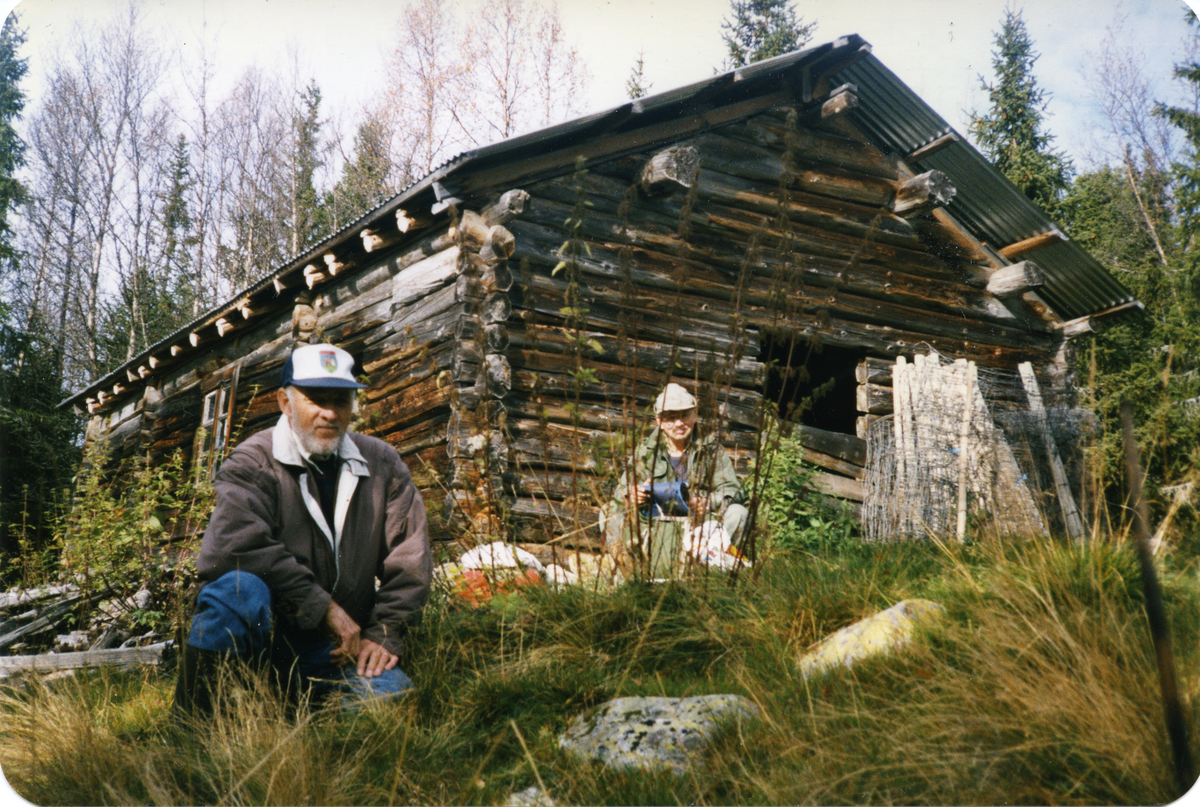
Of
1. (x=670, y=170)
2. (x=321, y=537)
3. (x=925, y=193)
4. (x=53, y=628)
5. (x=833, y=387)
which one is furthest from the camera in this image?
(x=833, y=387)

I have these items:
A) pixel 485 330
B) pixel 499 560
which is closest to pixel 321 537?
pixel 499 560

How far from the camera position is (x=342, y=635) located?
108 inches

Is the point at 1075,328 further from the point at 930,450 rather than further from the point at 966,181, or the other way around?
the point at 930,450

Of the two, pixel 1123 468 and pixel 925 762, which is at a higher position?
pixel 1123 468

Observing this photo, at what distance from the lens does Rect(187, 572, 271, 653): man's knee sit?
2.61 metres

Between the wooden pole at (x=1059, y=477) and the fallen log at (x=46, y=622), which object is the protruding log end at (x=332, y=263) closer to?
the fallen log at (x=46, y=622)

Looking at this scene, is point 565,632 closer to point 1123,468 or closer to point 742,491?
point 742,491

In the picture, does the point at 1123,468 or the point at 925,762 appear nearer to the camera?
the point at 925,762

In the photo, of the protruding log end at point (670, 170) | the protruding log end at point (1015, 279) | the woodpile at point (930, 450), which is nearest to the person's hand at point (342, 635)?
the woodpile at point (930, 450)

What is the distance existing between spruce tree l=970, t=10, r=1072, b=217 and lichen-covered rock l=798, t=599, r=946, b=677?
2122mm

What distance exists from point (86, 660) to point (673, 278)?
16.9 feet

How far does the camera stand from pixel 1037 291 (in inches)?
322

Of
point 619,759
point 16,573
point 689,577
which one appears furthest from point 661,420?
point 16,573

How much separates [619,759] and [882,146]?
7409 millimetres
